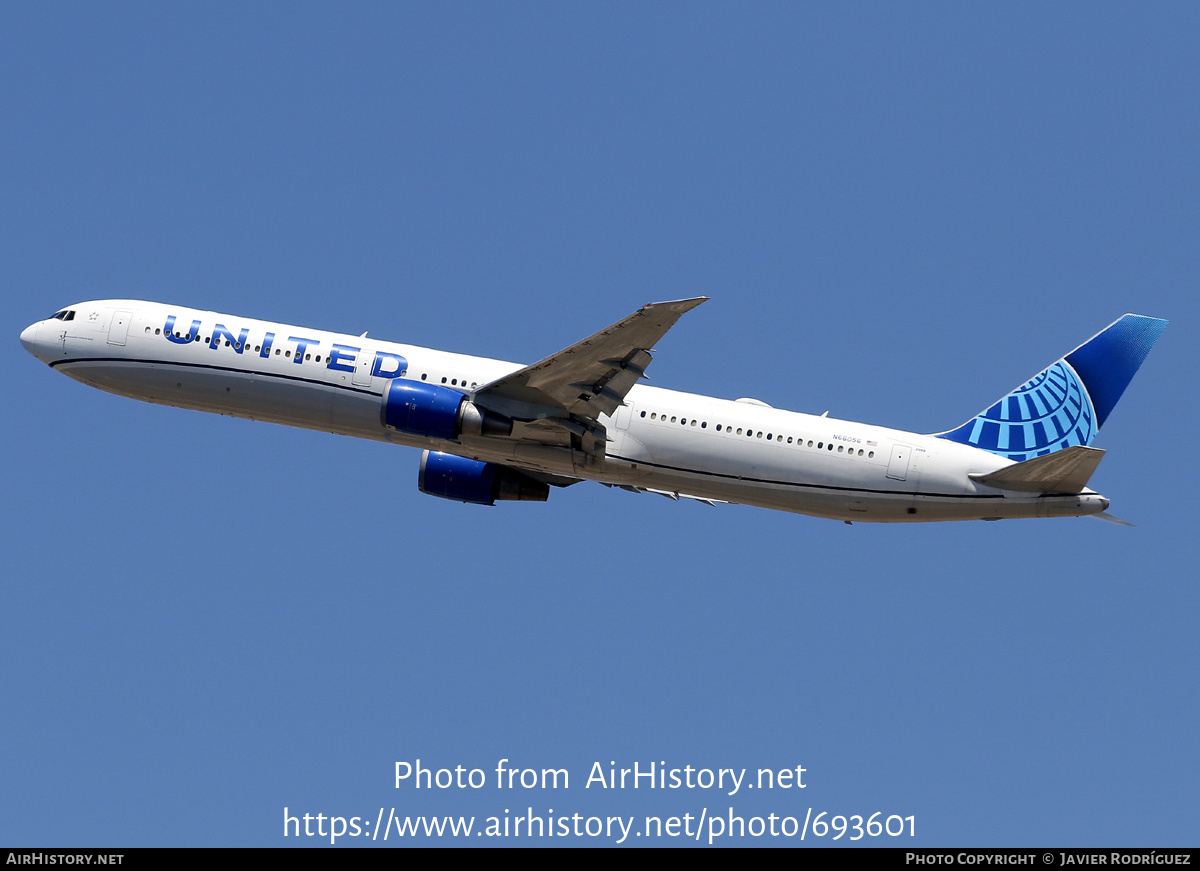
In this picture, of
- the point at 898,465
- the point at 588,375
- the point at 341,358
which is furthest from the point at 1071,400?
the point at 341,358

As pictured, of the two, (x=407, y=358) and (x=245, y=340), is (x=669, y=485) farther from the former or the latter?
(x=245, y=340)

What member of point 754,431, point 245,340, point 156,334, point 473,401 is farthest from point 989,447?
point 156,334

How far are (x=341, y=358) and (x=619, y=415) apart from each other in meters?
8.74

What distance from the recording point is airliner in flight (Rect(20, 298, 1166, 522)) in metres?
37.7

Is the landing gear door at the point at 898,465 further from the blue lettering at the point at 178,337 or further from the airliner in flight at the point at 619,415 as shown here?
the blue lettering at the point at 178,337

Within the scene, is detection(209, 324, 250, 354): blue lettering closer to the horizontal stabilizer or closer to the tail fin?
the tail fin

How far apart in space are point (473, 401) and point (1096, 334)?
20.2 metres

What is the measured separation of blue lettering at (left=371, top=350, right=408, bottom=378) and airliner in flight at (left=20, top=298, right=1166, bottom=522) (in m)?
0.05

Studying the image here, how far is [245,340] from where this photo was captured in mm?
39969

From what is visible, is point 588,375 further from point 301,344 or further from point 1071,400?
point 1071,400

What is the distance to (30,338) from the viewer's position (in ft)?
140

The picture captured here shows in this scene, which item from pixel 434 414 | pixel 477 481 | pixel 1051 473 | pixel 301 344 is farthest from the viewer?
pixel 477 481

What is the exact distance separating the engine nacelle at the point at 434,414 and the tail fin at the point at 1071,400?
1429 centimetres

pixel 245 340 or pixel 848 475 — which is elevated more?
pixel 245 340
